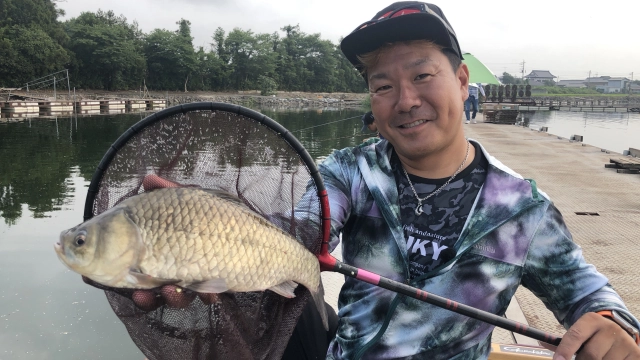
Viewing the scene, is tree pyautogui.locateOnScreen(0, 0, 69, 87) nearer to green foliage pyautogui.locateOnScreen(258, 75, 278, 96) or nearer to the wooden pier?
the wooden pier

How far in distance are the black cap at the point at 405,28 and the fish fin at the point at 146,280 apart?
120 cm

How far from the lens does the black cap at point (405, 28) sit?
1781 mm

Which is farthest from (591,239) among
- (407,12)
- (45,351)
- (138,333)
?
(45,351)

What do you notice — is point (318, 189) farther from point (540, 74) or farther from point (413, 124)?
point (540, 74)

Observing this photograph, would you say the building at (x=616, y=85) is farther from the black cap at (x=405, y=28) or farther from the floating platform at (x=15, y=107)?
the black cap at (x=405, y=28)

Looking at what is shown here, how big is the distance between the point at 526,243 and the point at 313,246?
0.85 meters

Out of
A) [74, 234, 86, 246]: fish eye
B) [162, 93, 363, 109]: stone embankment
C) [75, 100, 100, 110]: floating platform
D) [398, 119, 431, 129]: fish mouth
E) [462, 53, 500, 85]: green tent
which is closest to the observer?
[74, 234, 86, 246]: fish eye

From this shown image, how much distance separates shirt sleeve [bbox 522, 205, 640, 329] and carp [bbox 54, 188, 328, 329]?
101 cm

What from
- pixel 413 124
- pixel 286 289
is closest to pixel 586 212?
pixel 413 124

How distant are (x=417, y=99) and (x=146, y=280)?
122 cm

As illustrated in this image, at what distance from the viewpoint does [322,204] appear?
5.52 feet

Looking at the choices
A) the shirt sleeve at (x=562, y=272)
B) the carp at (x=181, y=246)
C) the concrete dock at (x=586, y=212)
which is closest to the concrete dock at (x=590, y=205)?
the concrete dock at (x=586, y=212)

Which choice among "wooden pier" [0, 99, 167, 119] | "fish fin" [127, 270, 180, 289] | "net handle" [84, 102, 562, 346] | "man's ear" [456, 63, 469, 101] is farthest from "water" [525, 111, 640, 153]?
"wooden pier" [0, 99, 167, 119]

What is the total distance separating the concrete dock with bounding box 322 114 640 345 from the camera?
12.7ft
